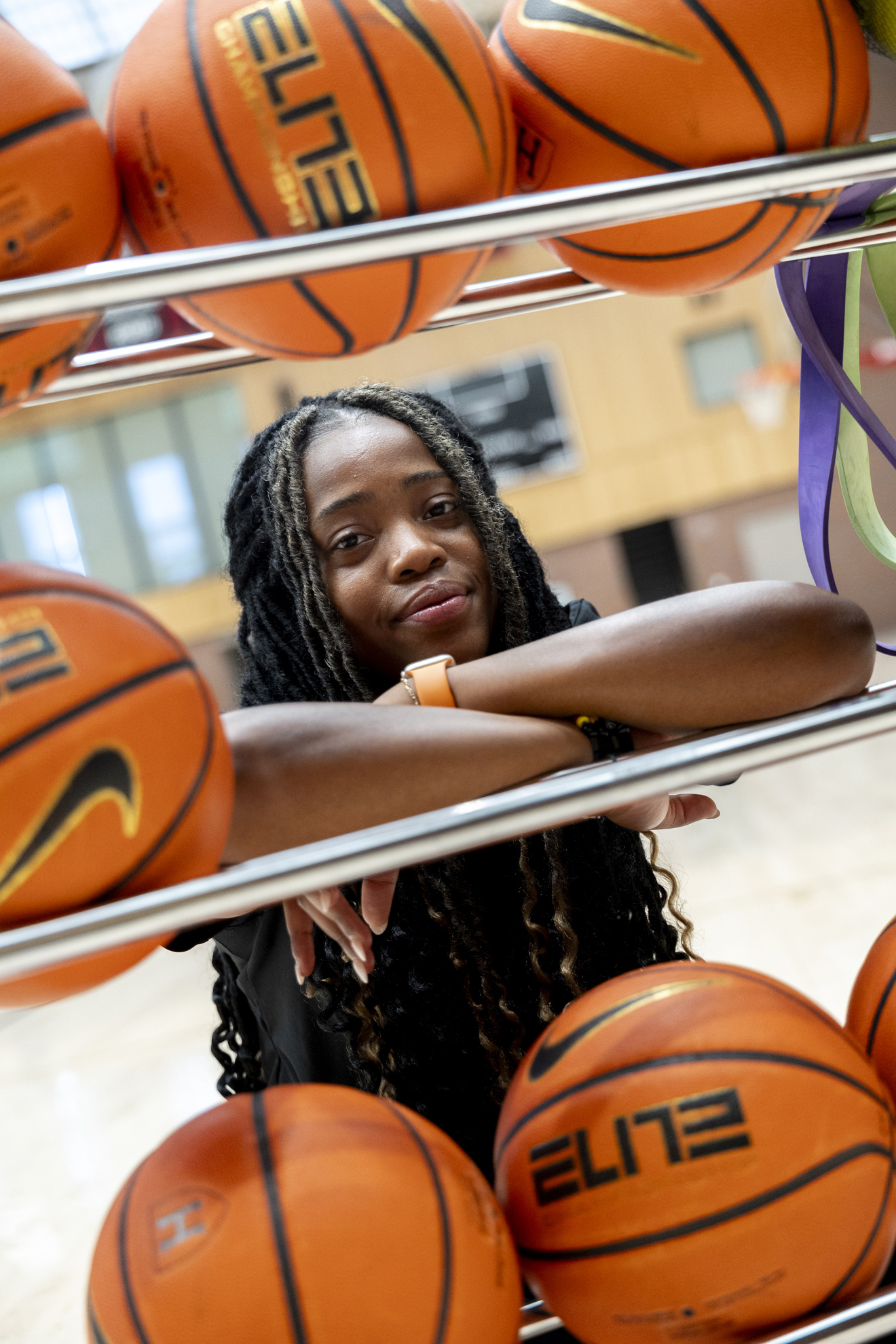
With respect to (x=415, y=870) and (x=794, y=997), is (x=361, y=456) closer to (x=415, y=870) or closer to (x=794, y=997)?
(x=415, y=870)

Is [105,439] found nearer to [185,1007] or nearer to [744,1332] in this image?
[185,1007]

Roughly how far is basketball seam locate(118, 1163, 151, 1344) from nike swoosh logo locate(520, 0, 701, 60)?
32.3 inches

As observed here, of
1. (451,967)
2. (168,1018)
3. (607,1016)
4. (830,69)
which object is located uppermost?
(830,69)

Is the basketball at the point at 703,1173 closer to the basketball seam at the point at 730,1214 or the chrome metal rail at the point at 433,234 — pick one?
the basketball seam at the point at 730,1214

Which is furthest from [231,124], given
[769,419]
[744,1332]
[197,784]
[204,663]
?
[769,419]

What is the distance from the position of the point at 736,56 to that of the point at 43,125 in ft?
1.46

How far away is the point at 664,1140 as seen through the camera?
730 mm

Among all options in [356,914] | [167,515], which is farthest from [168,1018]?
[167,515]

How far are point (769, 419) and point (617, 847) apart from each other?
8.53 metres

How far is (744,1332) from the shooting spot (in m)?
0.73

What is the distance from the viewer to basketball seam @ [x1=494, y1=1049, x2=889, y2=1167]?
75 cm

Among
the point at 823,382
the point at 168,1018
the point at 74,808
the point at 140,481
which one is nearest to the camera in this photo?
the point at 74,808

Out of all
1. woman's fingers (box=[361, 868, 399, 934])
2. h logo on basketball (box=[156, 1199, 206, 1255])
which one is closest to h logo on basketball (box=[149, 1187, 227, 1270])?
h logo on basketball (box=[156, 1199, 206, 1255])

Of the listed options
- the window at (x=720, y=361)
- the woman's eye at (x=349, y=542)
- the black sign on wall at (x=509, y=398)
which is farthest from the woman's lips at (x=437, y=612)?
the window at (x=720, y=361)
